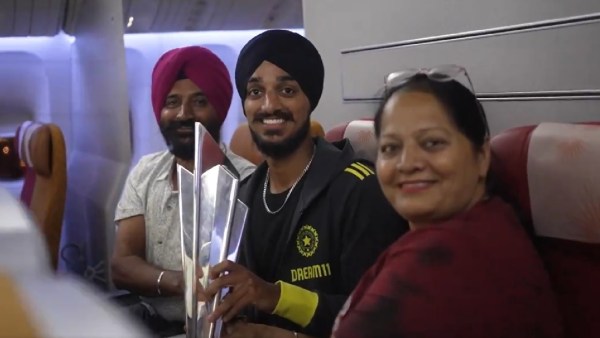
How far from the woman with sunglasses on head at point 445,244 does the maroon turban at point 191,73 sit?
3.03ft

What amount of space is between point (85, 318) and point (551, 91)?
141 cm

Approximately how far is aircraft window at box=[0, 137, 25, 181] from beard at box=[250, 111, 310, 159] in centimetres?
363

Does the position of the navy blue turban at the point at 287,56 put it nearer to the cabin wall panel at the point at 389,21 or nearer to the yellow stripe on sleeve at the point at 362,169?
the yellow stripe on sleeve at the point at 362,169

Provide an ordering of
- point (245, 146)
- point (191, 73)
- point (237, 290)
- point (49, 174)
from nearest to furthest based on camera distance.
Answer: point (237, 290), point (191, 73), point (245, 146), point (49, 174)

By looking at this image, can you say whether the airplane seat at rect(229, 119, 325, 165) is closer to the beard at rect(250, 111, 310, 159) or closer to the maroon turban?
the maroon turban

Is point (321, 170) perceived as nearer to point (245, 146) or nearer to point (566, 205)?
point (566, 205)

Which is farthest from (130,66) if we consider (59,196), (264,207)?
(264,207)

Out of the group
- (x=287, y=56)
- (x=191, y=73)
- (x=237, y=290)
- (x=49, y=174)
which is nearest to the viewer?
(x=237, y=290)

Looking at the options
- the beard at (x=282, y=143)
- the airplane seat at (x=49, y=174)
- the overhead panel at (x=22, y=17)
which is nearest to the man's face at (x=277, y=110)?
the beard at (x=282, y=143)

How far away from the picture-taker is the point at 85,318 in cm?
26

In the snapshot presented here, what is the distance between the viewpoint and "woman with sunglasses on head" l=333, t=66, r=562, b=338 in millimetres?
958

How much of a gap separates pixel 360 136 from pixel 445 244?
0.92m

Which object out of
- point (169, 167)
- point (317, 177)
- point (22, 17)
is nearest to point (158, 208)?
point (169, 167)

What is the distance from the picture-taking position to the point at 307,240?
4.85ft
